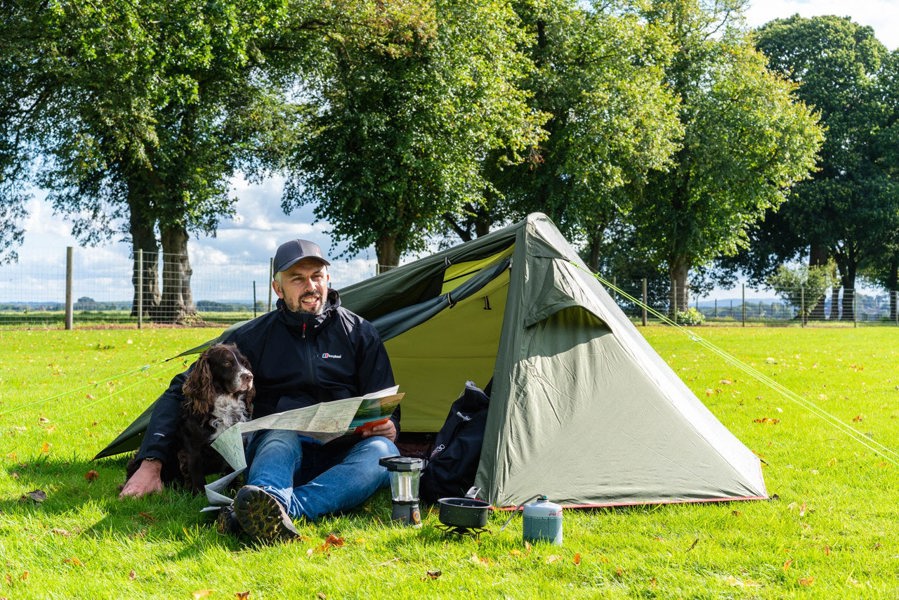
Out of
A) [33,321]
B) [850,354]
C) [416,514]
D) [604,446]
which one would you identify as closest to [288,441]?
[416,514]

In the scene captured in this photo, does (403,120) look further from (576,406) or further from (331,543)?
(331,543)

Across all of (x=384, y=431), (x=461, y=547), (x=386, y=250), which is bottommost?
(x=461, y=547)

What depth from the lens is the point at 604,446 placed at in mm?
3943

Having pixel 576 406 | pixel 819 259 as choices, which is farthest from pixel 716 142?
pixel 576 406

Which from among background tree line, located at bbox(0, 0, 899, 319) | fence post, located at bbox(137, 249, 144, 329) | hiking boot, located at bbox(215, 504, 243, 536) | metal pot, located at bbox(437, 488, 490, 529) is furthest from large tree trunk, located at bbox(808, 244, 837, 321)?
hiking boot, located at bbox(215, 504, 243, 536)

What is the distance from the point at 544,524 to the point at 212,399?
177 cm

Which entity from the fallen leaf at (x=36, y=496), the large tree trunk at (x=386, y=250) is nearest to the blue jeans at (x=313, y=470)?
the fallen leaf at (x=36, y=496)

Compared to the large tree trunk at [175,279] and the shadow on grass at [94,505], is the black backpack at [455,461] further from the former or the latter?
the large tree trunk at [175,279]

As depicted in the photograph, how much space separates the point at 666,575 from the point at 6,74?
17.7 m

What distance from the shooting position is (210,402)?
3947 mm

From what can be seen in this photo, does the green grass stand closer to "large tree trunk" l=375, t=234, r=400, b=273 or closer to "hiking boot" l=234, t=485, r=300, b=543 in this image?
"hiking boot" l=234, t=485, r=300, b=543

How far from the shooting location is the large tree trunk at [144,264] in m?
16.6

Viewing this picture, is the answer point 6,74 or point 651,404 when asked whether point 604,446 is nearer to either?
point 651,404

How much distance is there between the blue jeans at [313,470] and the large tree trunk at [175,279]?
1446 cm
